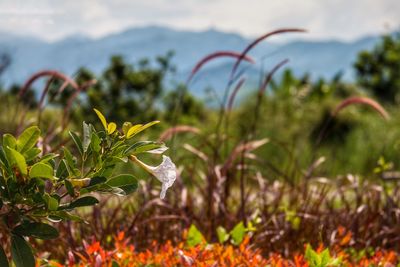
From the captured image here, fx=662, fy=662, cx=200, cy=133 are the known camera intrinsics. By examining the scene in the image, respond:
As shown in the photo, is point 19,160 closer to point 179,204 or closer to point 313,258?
point 313,258

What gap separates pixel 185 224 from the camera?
347cm

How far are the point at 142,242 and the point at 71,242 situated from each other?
36cm

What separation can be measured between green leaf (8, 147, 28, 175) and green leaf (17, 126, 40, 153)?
0.07 metres

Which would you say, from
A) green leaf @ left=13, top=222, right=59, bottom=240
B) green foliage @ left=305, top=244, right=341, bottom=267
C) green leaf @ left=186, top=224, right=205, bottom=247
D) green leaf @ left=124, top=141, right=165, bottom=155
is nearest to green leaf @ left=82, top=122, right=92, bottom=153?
green leaf @ left=124, top=141, right=165, bottom=155

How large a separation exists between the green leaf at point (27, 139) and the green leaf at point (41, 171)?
10 centimetres

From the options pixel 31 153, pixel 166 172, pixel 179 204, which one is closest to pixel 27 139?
pixel 31 153

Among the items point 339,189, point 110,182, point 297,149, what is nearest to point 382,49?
point 297,149

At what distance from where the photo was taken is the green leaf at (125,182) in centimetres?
185

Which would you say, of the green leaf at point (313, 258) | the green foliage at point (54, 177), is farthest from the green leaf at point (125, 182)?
the green leaf at point (313, 258)

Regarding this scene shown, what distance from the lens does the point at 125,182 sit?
1856mm

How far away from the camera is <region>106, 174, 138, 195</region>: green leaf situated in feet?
6.06

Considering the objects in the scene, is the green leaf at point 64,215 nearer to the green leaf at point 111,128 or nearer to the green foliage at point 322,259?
the green leaf at point 111,128

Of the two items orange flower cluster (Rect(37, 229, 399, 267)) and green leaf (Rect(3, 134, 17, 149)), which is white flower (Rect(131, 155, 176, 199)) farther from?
orange flower cluster (Rect(37, 229, 399, 267))

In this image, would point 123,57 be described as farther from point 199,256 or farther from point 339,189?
point 199,256
